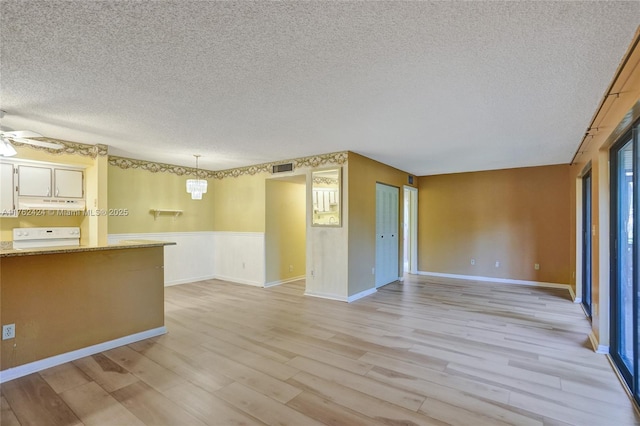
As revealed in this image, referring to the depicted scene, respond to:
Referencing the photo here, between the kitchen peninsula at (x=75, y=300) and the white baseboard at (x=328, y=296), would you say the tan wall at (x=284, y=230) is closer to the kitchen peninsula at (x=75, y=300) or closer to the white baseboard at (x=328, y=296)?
the white baseboard at (x=328, y=296)

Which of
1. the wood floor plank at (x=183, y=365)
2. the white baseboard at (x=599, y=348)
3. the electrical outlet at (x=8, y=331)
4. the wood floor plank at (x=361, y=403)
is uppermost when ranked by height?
the electrical outlet at (x=8, y=331)

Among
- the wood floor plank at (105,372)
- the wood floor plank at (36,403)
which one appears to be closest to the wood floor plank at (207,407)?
the wood floor plank at (105,372)

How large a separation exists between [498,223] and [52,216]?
8.27 meters

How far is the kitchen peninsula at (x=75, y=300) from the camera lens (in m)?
2.70

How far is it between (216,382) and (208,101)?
2.52 meters

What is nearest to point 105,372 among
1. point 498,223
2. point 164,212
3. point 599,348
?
point 164,212

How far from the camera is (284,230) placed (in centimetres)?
664

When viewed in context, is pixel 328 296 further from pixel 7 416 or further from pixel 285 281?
pixel 7 416

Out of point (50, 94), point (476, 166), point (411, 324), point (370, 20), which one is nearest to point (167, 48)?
point (370, 20)

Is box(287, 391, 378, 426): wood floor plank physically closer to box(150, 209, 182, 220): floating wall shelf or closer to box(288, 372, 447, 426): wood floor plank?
box(288, 372, 447, 426): wood floor plank

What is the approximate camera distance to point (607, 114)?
2.93 m

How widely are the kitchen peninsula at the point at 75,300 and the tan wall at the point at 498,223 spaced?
6.12 meters

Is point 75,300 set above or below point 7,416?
above

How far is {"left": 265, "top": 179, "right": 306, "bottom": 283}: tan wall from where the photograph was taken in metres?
6.32
